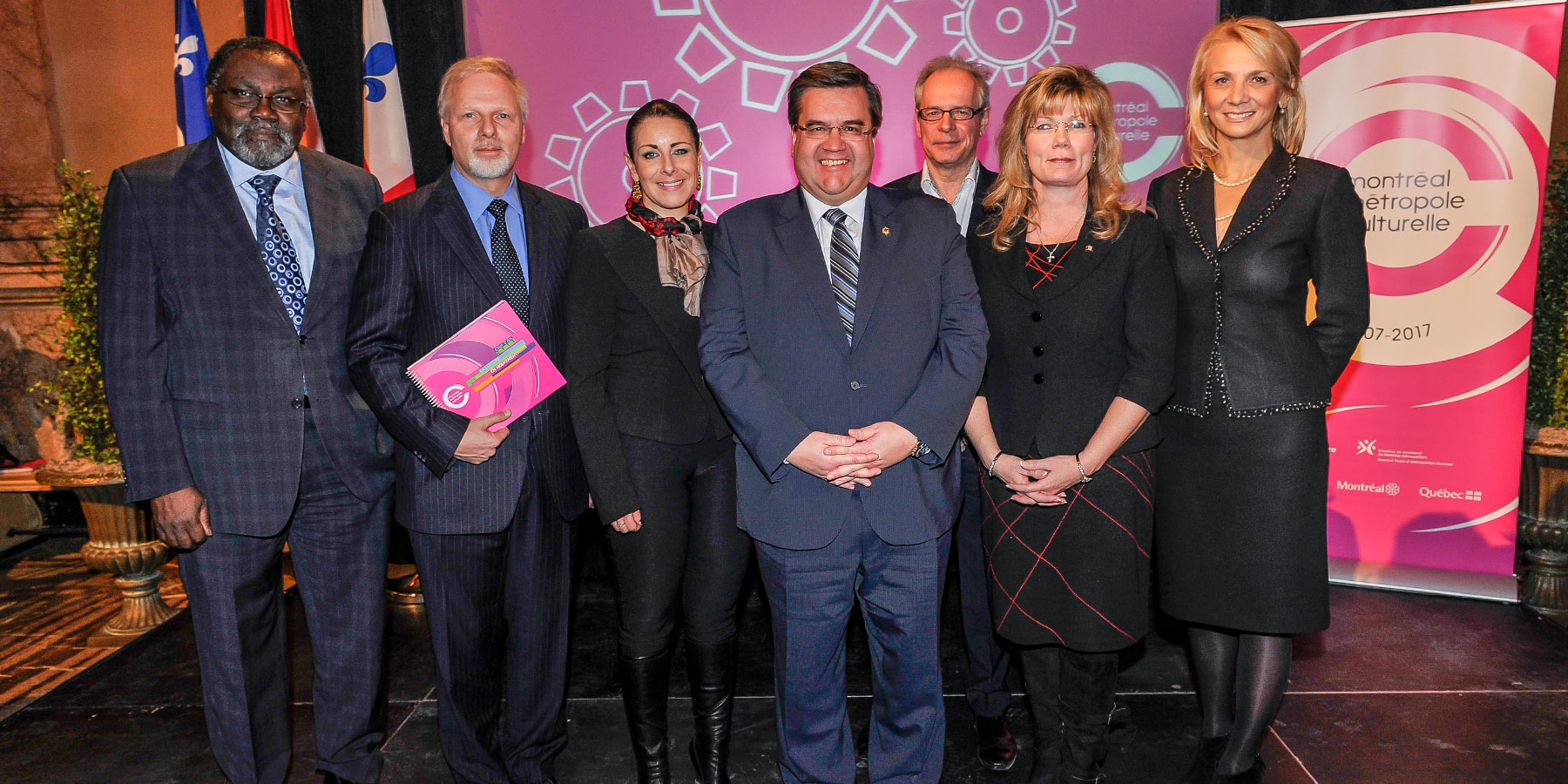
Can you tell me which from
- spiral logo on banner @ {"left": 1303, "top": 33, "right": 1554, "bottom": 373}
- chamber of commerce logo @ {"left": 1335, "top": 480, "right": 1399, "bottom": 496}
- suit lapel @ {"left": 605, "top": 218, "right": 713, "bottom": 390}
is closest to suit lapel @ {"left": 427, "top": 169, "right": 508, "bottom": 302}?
suit lapel @ {"left": 605, "top": 218, "right": 713, "bottom": 390}

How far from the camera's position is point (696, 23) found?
461 centimetres

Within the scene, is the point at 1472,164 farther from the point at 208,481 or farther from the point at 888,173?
the point at 208,481

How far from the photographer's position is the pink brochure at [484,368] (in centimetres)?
229

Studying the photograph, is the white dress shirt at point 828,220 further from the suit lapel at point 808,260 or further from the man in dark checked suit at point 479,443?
the man in dark checked suit at point 479,443

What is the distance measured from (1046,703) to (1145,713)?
0.90m

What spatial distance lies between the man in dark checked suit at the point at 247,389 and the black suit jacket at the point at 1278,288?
2178 millimetres

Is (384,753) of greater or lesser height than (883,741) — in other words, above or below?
below

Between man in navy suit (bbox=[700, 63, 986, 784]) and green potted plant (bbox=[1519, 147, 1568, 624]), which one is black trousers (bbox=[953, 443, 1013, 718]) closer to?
man in navy suit (bbox=[700, 63, 986, 784])

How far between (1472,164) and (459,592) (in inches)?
168

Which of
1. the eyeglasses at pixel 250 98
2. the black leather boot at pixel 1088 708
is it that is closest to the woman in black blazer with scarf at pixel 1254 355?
the black leather boot at pixel 1088 708

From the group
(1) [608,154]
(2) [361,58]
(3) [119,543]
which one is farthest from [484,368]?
(2) [361,58]

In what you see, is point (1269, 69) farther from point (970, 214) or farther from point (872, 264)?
point (872, 264)

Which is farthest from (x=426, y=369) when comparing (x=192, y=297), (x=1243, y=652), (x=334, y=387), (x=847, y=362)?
(x=1243, y=652)

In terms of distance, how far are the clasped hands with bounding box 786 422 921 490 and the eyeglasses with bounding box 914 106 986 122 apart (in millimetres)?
1252
